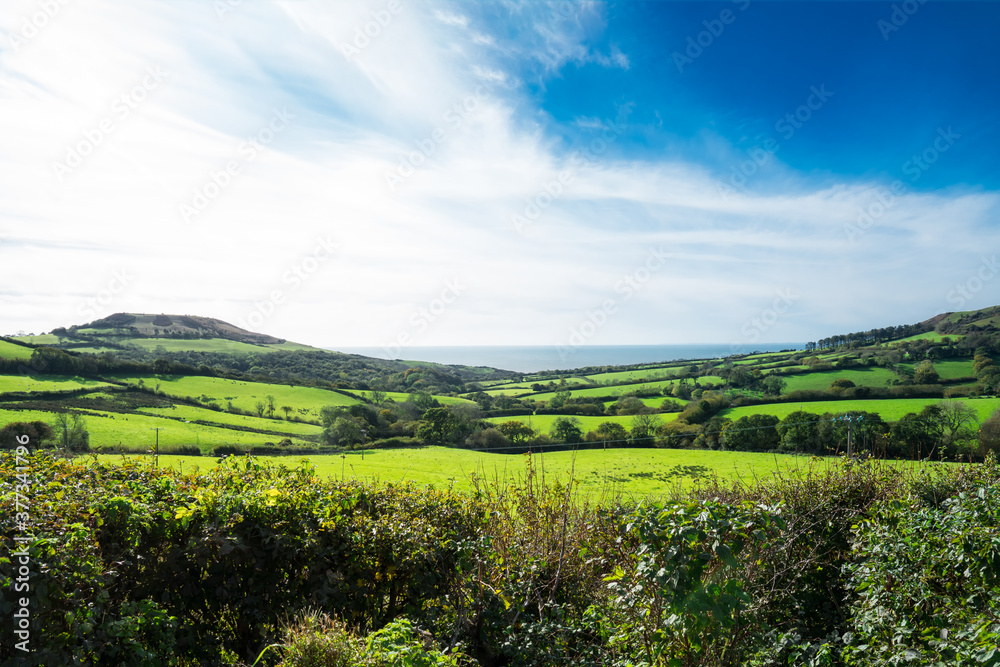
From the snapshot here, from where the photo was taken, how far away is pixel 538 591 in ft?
13.5

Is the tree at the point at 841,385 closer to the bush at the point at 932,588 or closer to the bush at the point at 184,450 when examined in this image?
the bush at the point at 932,588

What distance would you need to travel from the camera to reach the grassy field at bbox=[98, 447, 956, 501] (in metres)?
Result: 6.61

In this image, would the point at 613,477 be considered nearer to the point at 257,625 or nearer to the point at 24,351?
the point at 257,625

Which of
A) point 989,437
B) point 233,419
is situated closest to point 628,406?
point 989,437

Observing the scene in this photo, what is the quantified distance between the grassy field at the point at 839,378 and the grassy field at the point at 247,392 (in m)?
23.9

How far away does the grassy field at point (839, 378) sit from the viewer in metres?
24.8

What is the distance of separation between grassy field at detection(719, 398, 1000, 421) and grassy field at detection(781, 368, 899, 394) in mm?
3658

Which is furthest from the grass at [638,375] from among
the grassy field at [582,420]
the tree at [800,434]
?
the tree at [800,434]

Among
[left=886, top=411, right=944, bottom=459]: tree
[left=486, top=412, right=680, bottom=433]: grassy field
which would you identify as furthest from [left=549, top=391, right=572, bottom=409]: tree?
[left=886, top=411, right=944, bottom=459]: tree

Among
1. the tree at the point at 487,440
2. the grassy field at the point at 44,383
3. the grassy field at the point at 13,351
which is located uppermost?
the grassy field at the point at 13,351

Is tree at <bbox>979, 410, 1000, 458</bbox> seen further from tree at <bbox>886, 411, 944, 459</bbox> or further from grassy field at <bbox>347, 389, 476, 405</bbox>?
grassy field at <bbox>347, 389, 476, 405</bbox>

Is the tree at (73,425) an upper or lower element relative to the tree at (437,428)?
upper

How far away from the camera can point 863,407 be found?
61.7 feet

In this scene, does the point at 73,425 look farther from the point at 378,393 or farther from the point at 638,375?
the point at 638,375
